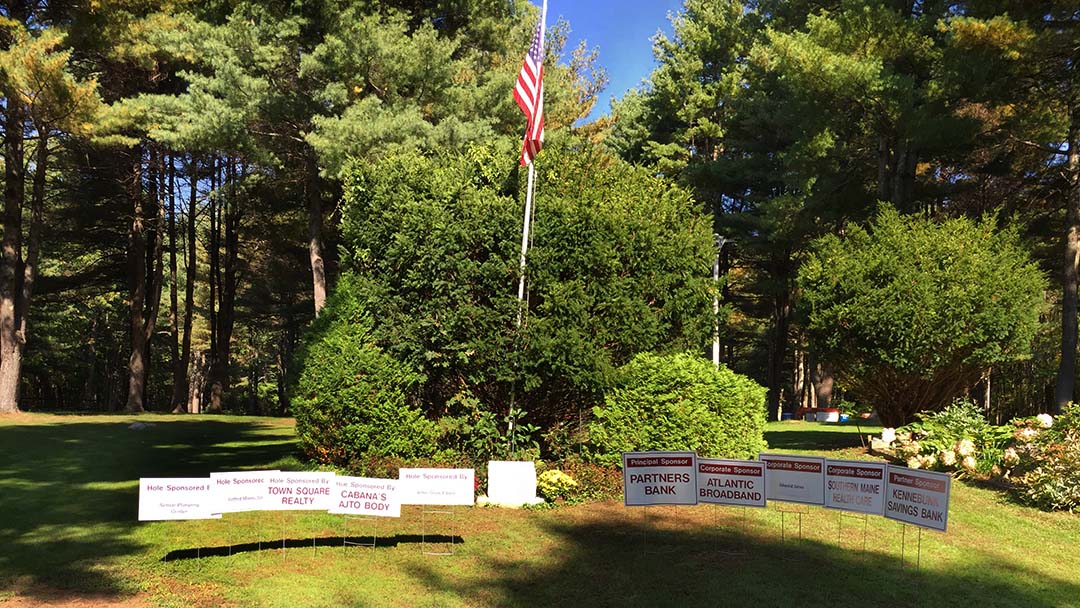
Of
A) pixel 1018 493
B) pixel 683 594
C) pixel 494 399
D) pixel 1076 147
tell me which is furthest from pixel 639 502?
pixel 1076 147

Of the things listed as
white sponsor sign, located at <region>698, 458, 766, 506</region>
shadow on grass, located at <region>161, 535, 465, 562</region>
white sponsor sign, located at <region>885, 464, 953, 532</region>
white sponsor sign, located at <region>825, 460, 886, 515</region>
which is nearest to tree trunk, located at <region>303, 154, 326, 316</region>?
shadow on grass, located at <region>161, 535, 465, 562</region>

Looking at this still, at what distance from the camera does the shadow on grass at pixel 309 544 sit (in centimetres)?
767

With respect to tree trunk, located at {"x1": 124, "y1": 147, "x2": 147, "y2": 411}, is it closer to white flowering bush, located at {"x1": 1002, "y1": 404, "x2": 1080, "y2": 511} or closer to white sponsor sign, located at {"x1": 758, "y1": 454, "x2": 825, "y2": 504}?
white sponsor sign, located at {"x1": 758, "y1": 454, "x2": 825, "y2": 504}

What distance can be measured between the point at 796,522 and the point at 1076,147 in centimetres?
1789

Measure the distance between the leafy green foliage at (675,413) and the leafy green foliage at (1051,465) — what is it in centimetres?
422

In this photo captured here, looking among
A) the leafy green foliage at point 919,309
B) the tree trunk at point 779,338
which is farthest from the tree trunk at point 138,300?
the tree trunk at point 779,338

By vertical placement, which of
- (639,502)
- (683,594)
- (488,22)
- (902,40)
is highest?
(488,22)

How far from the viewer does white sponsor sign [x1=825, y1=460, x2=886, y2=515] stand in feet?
24.1

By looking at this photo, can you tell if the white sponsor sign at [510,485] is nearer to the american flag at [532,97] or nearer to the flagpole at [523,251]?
the flagpole at [523,251]

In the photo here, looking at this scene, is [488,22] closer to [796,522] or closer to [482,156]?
[482,156]

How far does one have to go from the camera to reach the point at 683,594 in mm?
6652

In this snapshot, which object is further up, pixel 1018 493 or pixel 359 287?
pixel 359 287

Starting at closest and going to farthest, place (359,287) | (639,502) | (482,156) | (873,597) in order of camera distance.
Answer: (873,597), (639,502), (359,287), (482,156)

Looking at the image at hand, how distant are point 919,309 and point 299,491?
13.3 meters
